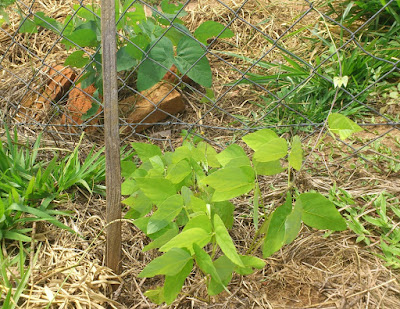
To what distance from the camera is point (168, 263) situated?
1.05 meters

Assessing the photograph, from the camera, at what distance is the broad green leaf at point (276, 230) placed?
1083 millimetres

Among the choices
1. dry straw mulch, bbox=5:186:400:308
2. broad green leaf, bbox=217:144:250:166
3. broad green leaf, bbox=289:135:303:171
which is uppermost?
broad green leaf, bbox=289:135:303:171

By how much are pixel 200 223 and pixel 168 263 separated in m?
0.12

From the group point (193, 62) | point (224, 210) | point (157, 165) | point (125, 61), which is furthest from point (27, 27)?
point (224, 210)

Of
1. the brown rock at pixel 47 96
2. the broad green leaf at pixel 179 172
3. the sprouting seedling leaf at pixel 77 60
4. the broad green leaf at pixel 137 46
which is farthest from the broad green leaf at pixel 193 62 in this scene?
the brown rock at pixel 47 96

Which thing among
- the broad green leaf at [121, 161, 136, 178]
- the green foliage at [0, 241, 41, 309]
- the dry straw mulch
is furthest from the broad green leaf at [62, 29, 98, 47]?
the green foliage at [0, 241, 41, 309]

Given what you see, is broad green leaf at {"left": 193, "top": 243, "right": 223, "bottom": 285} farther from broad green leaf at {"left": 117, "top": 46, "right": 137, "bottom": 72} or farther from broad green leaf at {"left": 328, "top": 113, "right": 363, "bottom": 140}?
broad green leaf at {"left": 117, "top": 46, "right": 137, "bottom": 72}

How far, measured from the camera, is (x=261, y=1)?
263cm

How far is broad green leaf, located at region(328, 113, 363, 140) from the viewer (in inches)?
42.3

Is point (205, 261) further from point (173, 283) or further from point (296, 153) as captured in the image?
point (296, 153)

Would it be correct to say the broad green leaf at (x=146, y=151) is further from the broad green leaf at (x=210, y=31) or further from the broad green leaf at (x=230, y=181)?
the broad green leaf at (x=210, y=31)

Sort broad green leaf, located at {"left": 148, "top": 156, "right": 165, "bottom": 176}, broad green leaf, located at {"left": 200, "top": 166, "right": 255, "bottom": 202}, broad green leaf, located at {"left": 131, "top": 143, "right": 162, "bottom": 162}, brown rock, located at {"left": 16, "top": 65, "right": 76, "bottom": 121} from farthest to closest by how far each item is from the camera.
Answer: brown rock, located at {"left": 16, "top": 65, "right": 76, "bottom": 121}, broad green leaf, located at {"left": 131, "top": 143, "right": 162, "bottom": 162}, broad green leaf, located at {"left": 148, "top": 156, "right": 165, "bottom": 176}, broad green leaf, located at {"left": 200, "top": 166, "right": 255, "bottom": 202}

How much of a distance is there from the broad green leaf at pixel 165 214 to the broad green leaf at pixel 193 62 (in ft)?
2.21

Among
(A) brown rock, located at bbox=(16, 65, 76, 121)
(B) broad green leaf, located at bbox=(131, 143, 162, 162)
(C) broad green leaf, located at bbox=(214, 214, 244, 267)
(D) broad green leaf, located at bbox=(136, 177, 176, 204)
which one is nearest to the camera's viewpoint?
(C) broad green leaf, located at bbox=(214, 214, 244, 267)
